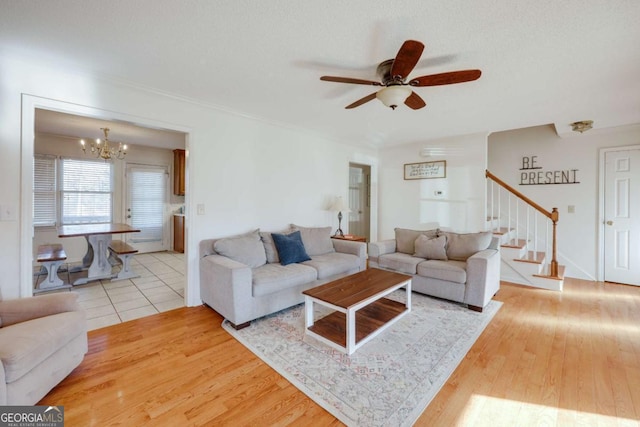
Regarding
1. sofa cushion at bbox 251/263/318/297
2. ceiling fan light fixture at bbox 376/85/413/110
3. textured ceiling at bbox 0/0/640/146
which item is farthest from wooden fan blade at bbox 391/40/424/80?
sofa cushion at bbox 251/263/318/297

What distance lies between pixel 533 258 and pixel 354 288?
3.39 meters

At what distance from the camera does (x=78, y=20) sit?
1.71 meters

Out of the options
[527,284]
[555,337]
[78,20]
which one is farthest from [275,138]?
[527,284]

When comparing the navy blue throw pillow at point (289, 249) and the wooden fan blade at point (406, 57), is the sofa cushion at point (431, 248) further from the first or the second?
the wooden fan blade at point (406, 57)

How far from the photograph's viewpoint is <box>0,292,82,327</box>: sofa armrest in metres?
1.78

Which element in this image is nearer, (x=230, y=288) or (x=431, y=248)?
(x=230, y=288)

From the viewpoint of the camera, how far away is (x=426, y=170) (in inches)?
192

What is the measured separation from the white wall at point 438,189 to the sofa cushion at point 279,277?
9.16ft

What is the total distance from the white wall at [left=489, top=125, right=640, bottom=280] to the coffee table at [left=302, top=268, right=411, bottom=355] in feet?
12.0

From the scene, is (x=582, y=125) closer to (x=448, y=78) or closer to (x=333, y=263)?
(x=448, y=78)

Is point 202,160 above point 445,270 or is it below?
above

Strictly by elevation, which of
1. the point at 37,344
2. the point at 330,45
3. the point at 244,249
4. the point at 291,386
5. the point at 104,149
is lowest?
the point at 291,386

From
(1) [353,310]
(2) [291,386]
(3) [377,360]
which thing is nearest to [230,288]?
(2) [291,386]

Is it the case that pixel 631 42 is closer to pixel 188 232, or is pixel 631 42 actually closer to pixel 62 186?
pixel 188 232
